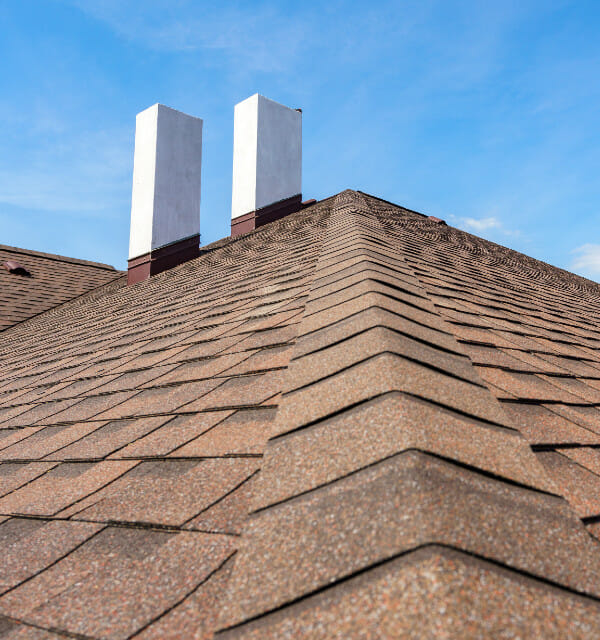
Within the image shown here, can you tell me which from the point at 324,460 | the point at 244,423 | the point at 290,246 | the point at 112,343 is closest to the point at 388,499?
the point at 324,460

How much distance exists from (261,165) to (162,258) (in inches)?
103

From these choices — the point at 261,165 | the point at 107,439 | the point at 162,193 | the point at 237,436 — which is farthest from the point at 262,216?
the point at 237,436

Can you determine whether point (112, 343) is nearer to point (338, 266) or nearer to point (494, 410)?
point (338, 266)

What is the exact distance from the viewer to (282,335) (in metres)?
2.08

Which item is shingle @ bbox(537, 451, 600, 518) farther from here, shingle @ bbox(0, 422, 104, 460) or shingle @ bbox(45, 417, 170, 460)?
shingle @ bbox(0, 422, 104, 460)

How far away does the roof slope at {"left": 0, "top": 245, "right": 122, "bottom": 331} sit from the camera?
941 centimetres

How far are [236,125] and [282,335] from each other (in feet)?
26.5

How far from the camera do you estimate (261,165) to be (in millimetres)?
A: 9031

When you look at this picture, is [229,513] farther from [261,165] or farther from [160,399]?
[261,165]

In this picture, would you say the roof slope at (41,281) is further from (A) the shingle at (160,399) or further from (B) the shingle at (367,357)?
(B) the shingle at (367,357)

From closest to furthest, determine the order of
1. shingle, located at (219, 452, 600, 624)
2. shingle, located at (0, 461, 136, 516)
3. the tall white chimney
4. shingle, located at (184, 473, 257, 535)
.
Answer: shingle, located at (219, 452, 600, 624)
shingle, located at (184, 473, 257, 535)
shingle, located at (0, 461, 136, 516)
the tall white chimney

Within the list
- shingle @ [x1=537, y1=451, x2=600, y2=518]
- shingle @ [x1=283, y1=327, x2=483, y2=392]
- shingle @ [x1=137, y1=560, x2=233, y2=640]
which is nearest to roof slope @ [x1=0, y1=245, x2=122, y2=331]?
shingle @ [x1=283, y1=327, x2=483, y2=392]

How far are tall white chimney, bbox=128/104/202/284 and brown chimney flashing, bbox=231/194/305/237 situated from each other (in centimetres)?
80

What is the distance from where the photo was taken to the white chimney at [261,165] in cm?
888
